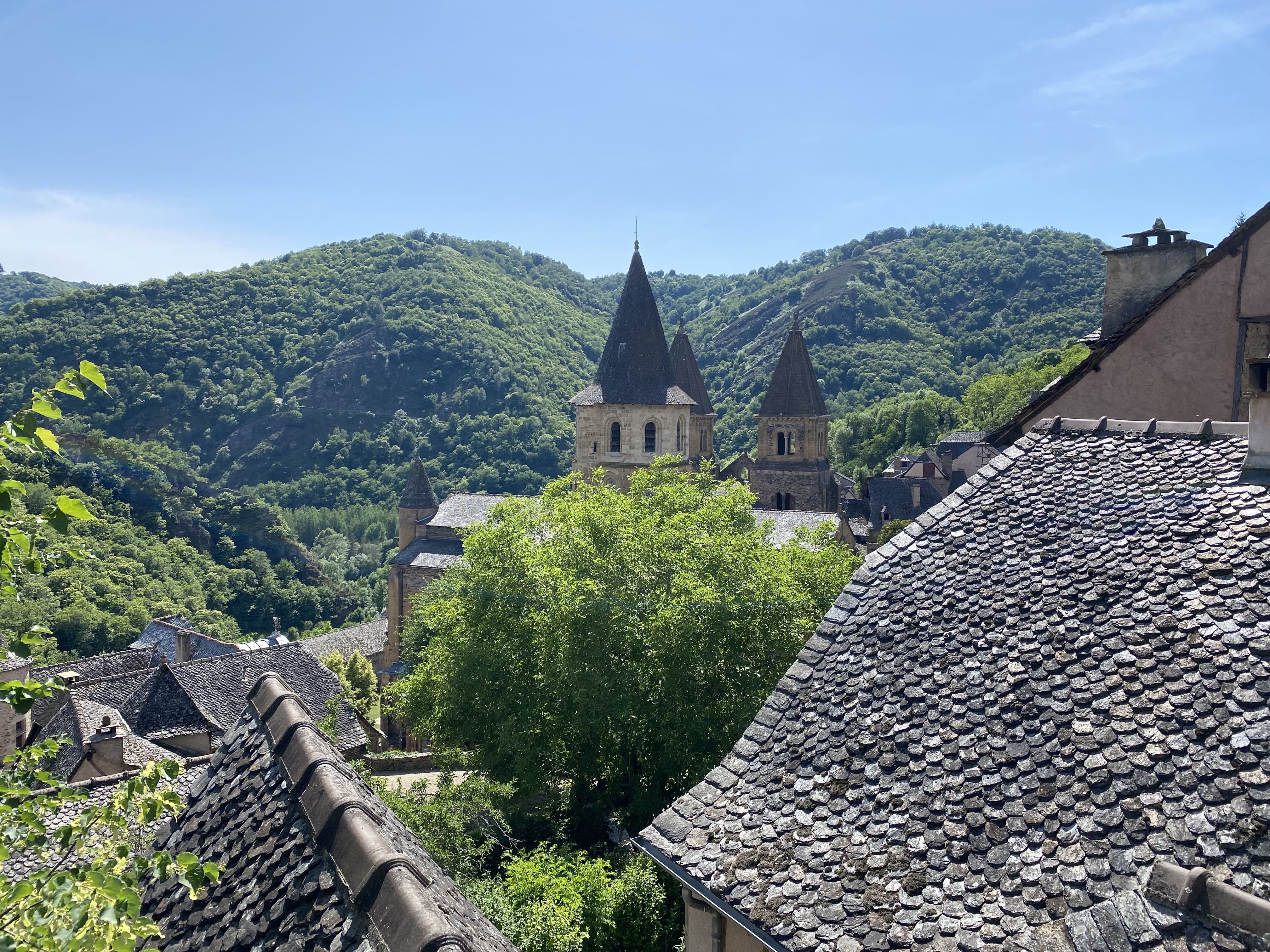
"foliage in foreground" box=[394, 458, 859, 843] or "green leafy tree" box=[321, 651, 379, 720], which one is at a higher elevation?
"foliage in foreground" box=[394, 458, 859, 843]

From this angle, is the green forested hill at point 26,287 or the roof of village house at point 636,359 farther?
the green forested hill at point 26,287

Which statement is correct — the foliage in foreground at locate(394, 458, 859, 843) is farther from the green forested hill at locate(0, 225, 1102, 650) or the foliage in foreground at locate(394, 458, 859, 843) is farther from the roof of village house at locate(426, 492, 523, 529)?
the green forested hill at locate(0, 225, 1102, 650)

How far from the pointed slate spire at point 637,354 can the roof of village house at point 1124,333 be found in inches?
1003

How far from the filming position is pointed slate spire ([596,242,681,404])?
38.8m

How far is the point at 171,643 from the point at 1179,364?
4114cm

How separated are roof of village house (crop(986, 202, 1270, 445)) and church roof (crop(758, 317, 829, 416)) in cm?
3549

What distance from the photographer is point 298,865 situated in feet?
14.3

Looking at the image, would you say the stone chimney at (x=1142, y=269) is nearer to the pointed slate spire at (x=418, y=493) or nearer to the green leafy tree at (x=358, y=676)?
the green leafy tree at (x=358, y=676)

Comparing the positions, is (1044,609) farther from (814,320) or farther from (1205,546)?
(814,320)

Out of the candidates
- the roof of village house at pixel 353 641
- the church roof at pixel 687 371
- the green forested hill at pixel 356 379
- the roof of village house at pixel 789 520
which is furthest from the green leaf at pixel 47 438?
the green forested hill at pixel 356 379

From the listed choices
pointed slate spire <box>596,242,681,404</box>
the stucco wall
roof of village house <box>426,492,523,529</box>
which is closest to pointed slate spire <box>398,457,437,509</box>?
roof of village house <box>426,492,523,529</box>

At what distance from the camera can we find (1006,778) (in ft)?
18.6

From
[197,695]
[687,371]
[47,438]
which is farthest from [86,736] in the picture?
[687,371]

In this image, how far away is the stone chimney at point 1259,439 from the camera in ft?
20.7
